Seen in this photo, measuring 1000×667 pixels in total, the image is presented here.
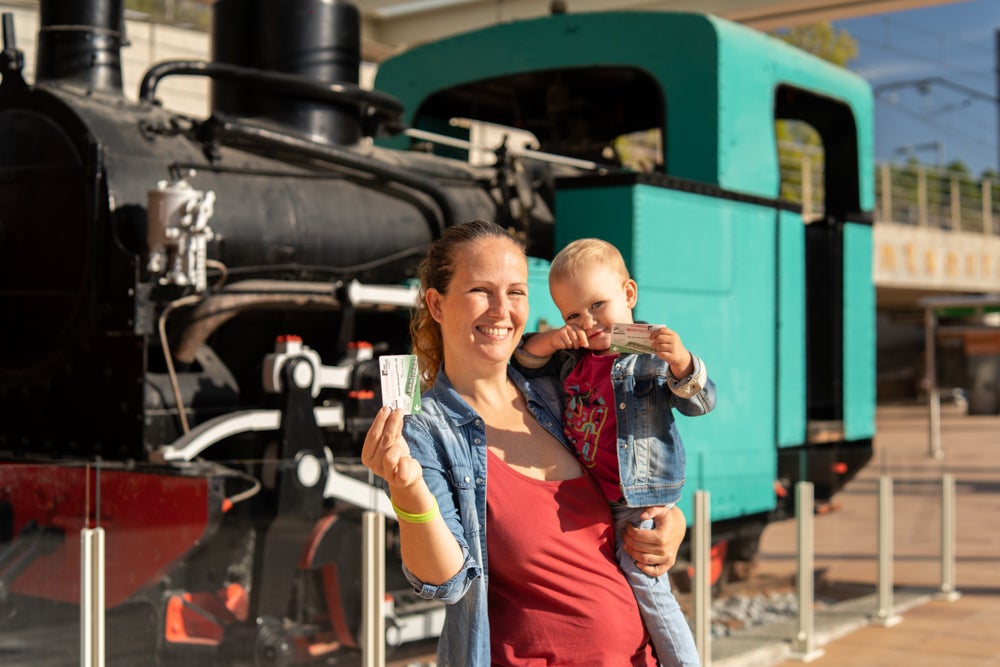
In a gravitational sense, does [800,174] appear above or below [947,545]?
above

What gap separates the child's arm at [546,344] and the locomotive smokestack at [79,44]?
302cm

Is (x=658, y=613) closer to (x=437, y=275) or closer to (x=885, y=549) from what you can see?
(x=437, y=275)

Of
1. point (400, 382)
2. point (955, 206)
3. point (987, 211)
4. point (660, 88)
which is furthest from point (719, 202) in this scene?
point (987, 211)

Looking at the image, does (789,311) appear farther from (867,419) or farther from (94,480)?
(94,480)

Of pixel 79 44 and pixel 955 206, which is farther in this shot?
pixel 955 206

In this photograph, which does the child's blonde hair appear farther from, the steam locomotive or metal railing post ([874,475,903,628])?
metal railing post ([874,475,903,628])

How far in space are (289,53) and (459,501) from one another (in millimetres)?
3569

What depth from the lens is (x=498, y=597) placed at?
2.11 meters

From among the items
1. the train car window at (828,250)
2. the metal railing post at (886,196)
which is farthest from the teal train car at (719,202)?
the metal railing post at (886,196)

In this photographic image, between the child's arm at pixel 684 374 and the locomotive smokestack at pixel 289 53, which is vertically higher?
the locomotive smokestack at pixel 289 53

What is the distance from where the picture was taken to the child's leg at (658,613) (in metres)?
2.16

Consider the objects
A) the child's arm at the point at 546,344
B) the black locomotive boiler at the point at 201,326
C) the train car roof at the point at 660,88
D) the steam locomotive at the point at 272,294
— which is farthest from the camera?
the train car roof at the point at 660,88

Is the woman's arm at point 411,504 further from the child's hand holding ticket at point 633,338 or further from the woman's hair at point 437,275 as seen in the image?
the child's hand holding ticket at point 633,338

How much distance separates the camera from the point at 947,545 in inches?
271
